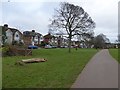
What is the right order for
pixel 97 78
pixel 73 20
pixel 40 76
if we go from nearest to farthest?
pixel 97 78, pixel 40 76, pixel 73 20

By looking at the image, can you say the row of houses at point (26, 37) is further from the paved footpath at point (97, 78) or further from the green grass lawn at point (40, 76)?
the paved footpath at point (97, 78)

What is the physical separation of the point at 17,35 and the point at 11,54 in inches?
3042

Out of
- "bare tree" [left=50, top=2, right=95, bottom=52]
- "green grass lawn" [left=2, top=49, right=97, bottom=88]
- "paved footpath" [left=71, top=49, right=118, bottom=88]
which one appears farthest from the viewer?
"bare tree" [left=50, top=2, right=95, bottom=52]

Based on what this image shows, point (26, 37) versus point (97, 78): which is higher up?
point (26, 37)

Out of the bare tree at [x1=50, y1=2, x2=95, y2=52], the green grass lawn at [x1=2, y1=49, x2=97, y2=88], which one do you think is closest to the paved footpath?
the green grass lawn at [x1=2, y1=49, x2=97, y2=88]

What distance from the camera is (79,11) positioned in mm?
61594

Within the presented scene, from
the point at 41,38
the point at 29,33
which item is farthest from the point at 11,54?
the point at 41,38

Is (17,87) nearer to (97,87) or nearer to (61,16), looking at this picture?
(97,87)

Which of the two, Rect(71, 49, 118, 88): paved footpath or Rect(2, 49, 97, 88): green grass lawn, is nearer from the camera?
Rect(71, 49, 118, 88): paved footpath

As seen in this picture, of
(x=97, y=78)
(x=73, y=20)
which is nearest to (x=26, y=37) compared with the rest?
(x=73, y=20)

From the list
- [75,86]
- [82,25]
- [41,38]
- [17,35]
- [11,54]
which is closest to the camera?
[75,86]

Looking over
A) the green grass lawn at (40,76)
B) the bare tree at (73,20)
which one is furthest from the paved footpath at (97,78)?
the bare tree at (73,20)

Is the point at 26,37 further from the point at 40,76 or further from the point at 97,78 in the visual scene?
the point at 97,78

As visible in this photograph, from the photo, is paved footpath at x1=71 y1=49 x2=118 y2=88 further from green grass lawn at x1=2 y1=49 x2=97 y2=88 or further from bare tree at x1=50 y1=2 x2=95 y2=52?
bare tree at x1=50 y1=2 x2=95 y2=52
